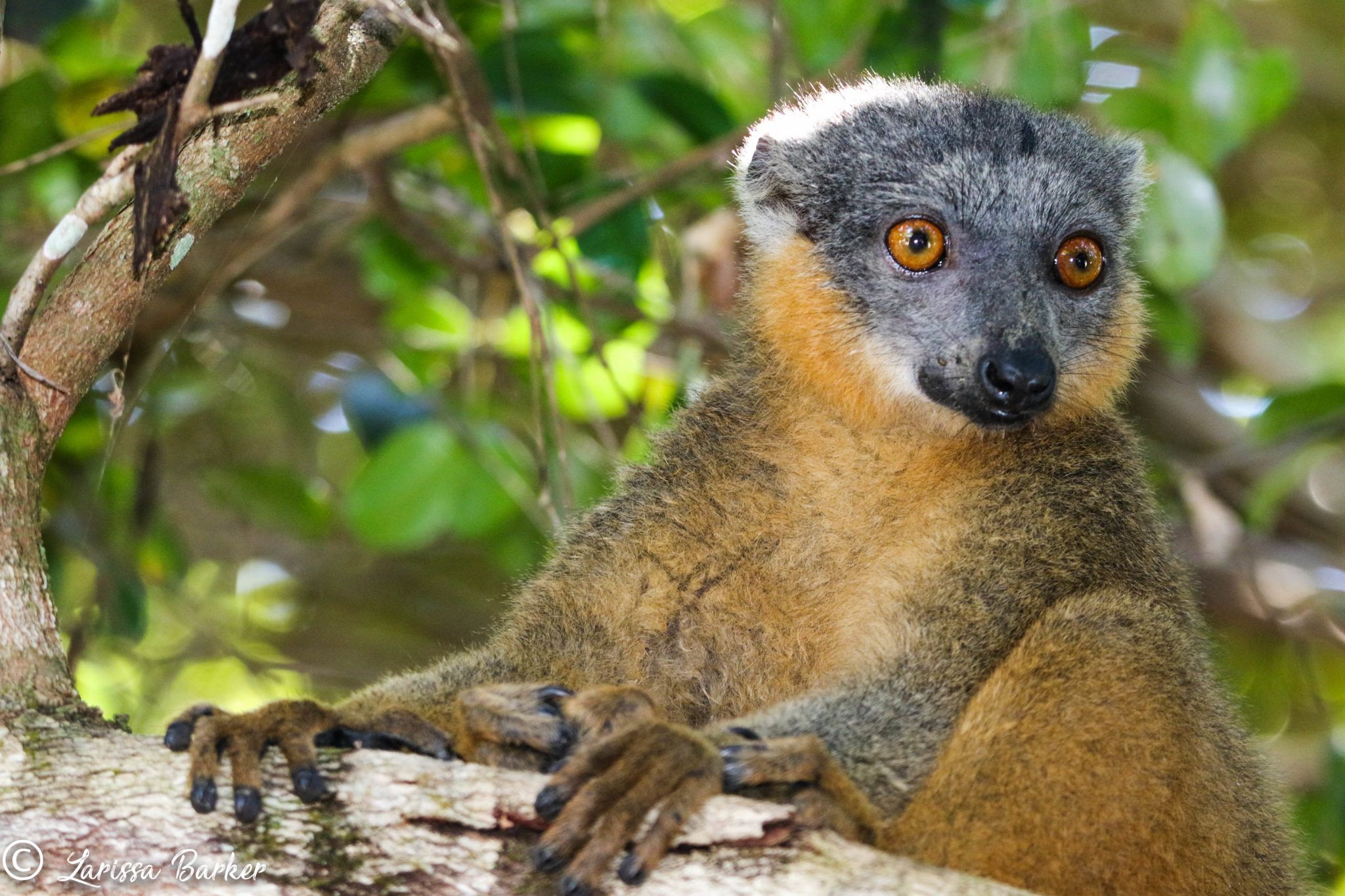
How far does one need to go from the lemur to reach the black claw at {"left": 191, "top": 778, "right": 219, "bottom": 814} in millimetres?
13

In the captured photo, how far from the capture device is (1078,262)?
509 centimetres

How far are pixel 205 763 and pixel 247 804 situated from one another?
0.57ft

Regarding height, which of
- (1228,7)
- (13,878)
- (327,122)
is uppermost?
(1228,7)

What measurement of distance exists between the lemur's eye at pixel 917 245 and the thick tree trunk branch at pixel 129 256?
215 cm

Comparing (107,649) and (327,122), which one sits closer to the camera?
(327,122)

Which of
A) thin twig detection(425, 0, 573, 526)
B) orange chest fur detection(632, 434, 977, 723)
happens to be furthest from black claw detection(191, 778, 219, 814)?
thin twig detection(425, 0, 573, 526)

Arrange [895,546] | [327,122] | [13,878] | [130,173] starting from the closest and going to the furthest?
[13,878] < [130,173] < [895,546] < [327,122]

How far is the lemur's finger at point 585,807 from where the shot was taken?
321 cm

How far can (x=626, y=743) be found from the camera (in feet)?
11.6

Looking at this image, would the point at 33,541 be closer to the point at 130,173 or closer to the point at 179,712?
the point at 179,712

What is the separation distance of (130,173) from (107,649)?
5.77m

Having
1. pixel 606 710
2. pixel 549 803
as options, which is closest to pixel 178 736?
pixel 549 803

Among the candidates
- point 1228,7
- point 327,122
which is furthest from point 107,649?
point 1228,7

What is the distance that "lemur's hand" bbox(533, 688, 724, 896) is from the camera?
3.21 meters
